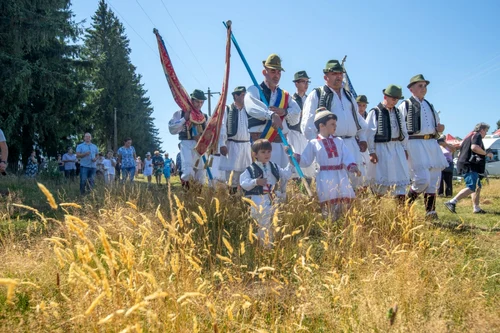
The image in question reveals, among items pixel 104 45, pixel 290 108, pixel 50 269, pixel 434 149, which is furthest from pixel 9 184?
pixel 104 45

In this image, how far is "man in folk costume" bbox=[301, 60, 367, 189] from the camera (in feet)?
17.8

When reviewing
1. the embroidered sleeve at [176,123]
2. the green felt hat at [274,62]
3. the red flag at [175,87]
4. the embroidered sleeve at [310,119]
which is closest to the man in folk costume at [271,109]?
the green felt hat at [274,62]

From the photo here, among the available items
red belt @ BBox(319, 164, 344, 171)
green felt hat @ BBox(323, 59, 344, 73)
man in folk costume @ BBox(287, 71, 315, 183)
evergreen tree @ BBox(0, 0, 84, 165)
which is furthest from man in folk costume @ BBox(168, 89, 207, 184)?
evergreen tree @ BBox(0, 0, 84, 165)

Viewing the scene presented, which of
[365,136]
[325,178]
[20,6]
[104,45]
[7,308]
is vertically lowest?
[7,308]

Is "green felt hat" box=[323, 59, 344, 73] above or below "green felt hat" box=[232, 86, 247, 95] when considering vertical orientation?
below

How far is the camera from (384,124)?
6023 millimetres

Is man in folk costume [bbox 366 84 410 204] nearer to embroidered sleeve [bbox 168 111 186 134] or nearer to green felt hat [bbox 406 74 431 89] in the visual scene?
green felt hat [bbox 406 74 431 89]

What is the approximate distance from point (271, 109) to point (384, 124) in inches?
64.5

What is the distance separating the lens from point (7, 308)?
2.68m

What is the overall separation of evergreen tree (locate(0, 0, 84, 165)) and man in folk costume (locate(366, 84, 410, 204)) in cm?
1355

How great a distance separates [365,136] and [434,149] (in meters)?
1.17

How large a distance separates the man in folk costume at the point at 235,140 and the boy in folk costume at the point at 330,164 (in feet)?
6.07

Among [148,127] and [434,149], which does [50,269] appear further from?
[148,127]

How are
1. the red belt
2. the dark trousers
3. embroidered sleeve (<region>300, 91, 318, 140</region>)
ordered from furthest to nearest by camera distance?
1. the dark trousers
2. embroidered sleeve (<region>300, 91, 318, 140</region>)
3. the red belt
